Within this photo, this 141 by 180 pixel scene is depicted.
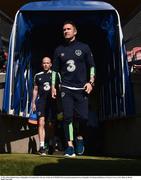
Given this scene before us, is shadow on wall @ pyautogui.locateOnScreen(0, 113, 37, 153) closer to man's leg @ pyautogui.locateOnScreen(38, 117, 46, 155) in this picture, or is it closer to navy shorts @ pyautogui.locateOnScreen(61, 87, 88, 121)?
man's leg @ pyautogui.locateOnScreen(38, 117, 46, 155)

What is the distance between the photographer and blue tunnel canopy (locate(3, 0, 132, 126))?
760cm

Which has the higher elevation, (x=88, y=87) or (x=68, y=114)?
(x=88, y=87)

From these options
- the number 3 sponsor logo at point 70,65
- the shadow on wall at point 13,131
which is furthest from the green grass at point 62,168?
the shadow on wall at point 13,131

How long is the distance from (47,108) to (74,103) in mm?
863

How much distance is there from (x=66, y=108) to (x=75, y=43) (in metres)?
0.94

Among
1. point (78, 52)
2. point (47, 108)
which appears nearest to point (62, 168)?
point (78, 52)

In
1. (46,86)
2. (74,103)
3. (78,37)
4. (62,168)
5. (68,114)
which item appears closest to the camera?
(62,168)

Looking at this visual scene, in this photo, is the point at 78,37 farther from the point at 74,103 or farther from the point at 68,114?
the point at 68,114

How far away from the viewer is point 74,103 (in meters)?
7.13

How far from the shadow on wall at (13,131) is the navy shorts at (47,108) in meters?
0.50

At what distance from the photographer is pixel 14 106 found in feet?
25.6

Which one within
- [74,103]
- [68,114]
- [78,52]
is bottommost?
[68,114]

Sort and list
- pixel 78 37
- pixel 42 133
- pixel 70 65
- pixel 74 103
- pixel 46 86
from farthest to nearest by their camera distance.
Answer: pixel 78 37 → pixel 46 86 → pixel 42 133 → pixel 70 65 → pixel 74 103

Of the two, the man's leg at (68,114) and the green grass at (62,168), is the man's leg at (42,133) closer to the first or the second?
the man's leg at (68,114)
